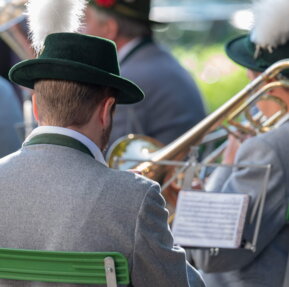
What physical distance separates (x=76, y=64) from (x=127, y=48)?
2831 mm

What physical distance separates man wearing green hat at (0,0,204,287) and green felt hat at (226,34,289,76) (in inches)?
48.6

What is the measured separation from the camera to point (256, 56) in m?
4.13

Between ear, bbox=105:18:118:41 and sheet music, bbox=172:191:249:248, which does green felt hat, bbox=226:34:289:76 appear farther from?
ear, bbox=105:18:118:41

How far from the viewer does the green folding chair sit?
110 inches

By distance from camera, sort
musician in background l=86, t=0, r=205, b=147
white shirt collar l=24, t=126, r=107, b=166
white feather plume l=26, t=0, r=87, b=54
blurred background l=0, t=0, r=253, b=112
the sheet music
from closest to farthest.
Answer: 1. white shirt collar l=24, t=126, r=107, b=166
2. white feather plume l=26, t=0, r=87, b=54
3. the sheet music
4. musician in background l=86, t=0, r=205, b=147
5. blurred background l=0, t=0, r=253, b=112

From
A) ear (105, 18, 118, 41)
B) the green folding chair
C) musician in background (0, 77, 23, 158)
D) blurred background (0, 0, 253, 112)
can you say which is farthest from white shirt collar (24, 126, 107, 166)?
blurred background (0, 0, 253, 112)

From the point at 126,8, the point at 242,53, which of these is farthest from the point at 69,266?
the point at 126,8

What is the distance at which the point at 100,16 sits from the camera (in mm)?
5766

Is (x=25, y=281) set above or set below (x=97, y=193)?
below

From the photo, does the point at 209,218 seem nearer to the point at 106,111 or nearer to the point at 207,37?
the point at 106,111

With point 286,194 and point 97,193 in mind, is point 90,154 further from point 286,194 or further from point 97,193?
point 286,194

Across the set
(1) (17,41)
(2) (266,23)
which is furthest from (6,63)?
(2) (266,23)

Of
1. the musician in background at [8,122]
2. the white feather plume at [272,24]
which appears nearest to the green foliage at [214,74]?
the musician in background at [8,122]

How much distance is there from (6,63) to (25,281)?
4514 millimetres
